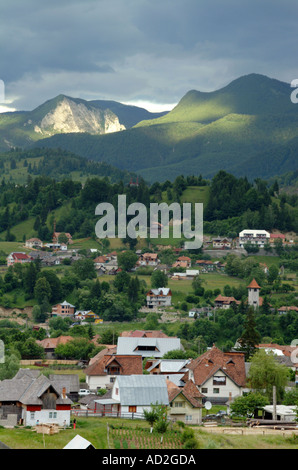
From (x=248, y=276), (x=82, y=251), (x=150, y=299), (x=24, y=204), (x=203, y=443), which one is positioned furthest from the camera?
(x=24, y=204)

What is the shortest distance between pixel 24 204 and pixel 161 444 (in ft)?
421

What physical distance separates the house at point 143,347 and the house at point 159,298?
37520mm

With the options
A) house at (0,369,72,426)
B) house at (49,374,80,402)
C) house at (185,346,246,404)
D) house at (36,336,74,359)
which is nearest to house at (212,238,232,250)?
house at (36,336,74,359)

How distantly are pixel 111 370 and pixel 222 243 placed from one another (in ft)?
267

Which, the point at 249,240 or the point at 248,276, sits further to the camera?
the point at 249,240

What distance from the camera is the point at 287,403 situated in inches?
1930

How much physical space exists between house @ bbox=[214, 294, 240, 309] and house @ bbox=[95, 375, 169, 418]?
5479cm

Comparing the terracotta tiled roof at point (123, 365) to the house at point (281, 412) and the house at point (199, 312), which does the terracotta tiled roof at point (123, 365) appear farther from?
the house at point (199, 312)

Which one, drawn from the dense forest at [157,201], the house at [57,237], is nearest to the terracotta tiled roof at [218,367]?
the dense forest at [157,201]

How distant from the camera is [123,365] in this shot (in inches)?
2223

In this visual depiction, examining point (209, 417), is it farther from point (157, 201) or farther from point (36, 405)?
point (157, 201)
